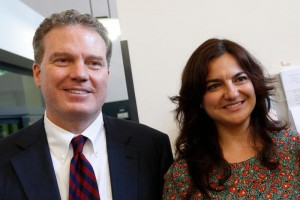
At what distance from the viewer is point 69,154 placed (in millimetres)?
1306

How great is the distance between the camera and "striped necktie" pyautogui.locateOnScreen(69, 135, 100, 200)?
3.94 feet

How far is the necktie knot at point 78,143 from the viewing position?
4.24ft

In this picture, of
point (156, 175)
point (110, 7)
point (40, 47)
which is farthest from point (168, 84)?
point (110, 7)

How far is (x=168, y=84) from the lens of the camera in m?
1.94

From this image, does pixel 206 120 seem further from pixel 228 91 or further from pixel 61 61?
pixel 61 61

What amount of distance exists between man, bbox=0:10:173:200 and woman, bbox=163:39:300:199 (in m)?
0.18

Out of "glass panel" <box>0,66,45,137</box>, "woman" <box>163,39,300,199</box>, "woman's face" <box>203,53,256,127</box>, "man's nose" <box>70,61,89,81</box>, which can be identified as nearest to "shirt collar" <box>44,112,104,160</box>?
"man's nose" <box>70,61,89,81</box>

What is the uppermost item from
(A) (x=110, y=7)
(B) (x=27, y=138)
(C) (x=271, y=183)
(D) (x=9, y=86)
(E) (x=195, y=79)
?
(A) (x=110, y=7)

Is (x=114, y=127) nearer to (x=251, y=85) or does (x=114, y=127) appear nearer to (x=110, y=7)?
(x=251, y=85)

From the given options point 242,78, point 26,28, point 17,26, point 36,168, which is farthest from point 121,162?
point 26,28

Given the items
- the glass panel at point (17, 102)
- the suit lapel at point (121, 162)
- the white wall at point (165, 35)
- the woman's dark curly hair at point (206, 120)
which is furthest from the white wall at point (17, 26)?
the woman's dark curly hair at point (206, 120)

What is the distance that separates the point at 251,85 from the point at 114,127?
61 centimetres

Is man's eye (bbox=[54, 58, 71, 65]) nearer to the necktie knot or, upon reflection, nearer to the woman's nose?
the necktie knot

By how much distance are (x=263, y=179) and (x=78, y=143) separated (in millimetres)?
713
